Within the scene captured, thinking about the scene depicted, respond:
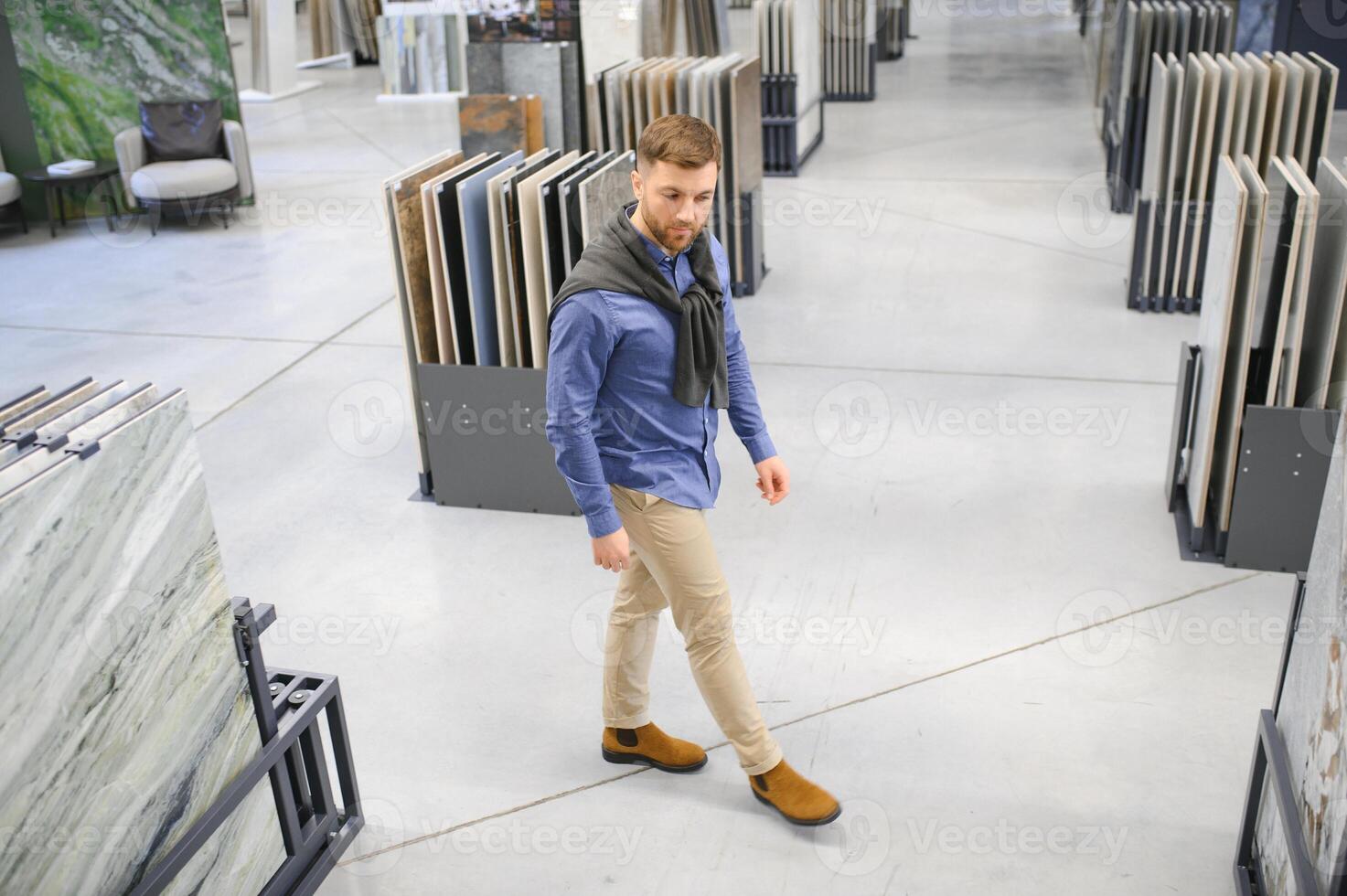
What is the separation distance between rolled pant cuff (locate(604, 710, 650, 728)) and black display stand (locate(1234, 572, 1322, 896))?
1491mm

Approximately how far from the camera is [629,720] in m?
3.32

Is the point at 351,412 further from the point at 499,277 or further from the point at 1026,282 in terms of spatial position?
the point at 1026,282

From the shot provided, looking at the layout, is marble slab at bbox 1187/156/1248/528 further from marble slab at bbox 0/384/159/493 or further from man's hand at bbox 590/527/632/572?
marble slab at bbox 0/384/159/493

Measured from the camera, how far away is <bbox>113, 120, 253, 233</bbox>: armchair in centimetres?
928

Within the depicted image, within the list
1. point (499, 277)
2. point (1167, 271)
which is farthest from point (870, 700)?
point (1167, 271)

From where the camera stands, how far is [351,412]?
5.88 meters

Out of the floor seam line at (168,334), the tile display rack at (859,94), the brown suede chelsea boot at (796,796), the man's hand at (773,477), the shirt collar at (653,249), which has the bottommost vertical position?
the brown suede chelsea boot at (796,796)

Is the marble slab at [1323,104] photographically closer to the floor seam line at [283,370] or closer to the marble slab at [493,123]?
the marble slab at [493,123]

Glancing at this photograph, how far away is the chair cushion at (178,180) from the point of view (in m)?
9.27

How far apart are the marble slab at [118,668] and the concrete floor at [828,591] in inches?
27.9

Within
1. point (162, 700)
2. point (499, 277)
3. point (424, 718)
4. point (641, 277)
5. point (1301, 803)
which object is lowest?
point (424, 718)

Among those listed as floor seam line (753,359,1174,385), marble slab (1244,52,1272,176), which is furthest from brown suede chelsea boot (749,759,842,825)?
marble slab (1244,52,1272,176)

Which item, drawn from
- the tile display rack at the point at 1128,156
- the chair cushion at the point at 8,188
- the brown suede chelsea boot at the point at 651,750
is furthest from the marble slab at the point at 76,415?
the chair cushion at the point at 8,188

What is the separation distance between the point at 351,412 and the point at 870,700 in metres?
3.25
